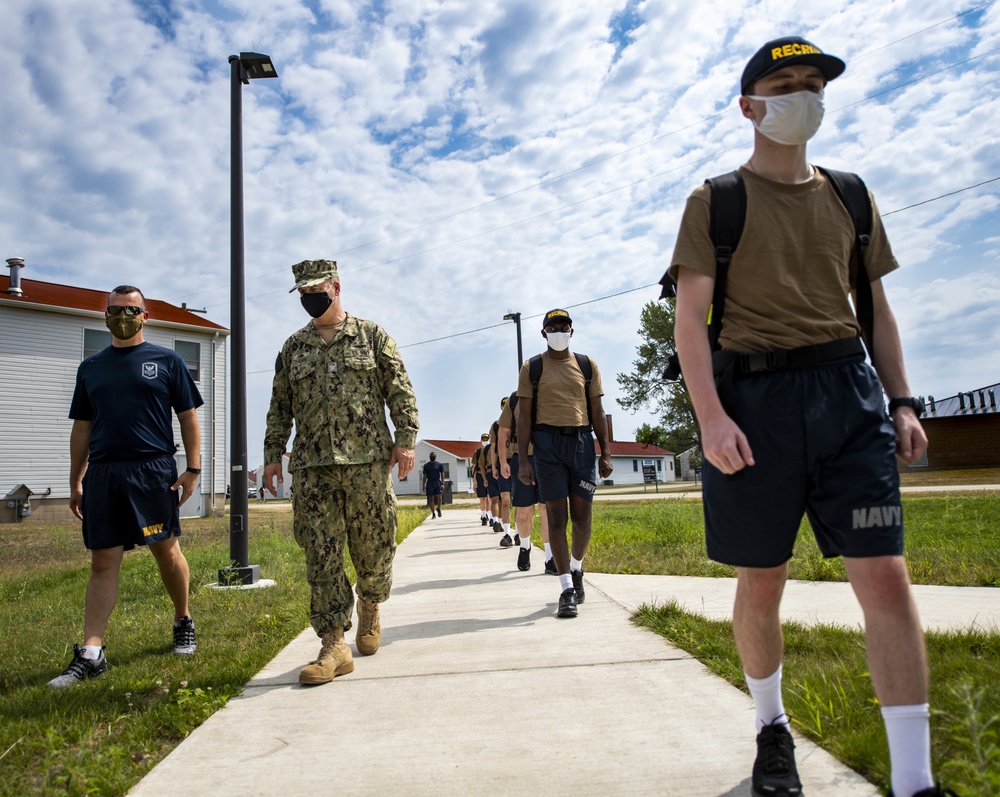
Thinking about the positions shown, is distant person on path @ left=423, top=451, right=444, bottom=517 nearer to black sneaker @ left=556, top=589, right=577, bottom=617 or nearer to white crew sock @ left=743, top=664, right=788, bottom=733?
black sneaker @ left=556, top=589, right=577, bottom=617

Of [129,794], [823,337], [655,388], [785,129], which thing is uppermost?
[655,388]

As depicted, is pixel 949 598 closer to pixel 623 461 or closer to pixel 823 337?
pixel 823 337

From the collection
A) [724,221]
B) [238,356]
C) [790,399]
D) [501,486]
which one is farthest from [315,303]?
[501,486]

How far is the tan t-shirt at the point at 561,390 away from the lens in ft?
19.5

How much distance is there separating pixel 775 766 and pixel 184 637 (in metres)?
3.60

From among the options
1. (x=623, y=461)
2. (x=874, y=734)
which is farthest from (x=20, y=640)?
(x=623, y=461)

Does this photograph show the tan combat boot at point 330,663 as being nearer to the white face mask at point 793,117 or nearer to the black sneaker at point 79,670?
the black sneaker at point 79,670

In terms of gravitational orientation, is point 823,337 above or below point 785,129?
below

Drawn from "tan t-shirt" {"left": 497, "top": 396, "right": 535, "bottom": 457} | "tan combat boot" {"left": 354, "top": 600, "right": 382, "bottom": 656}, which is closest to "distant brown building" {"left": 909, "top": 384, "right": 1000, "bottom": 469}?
"tan t-shirt" {"left": 497, "top": 396, "right": 535, "bottom": 457}

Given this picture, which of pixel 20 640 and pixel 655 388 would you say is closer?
pixel 20 640

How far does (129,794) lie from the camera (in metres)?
2.58

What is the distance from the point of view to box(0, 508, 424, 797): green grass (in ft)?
9.26

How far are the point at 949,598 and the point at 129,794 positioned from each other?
473cm

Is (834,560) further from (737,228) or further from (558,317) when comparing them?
(737,228)
